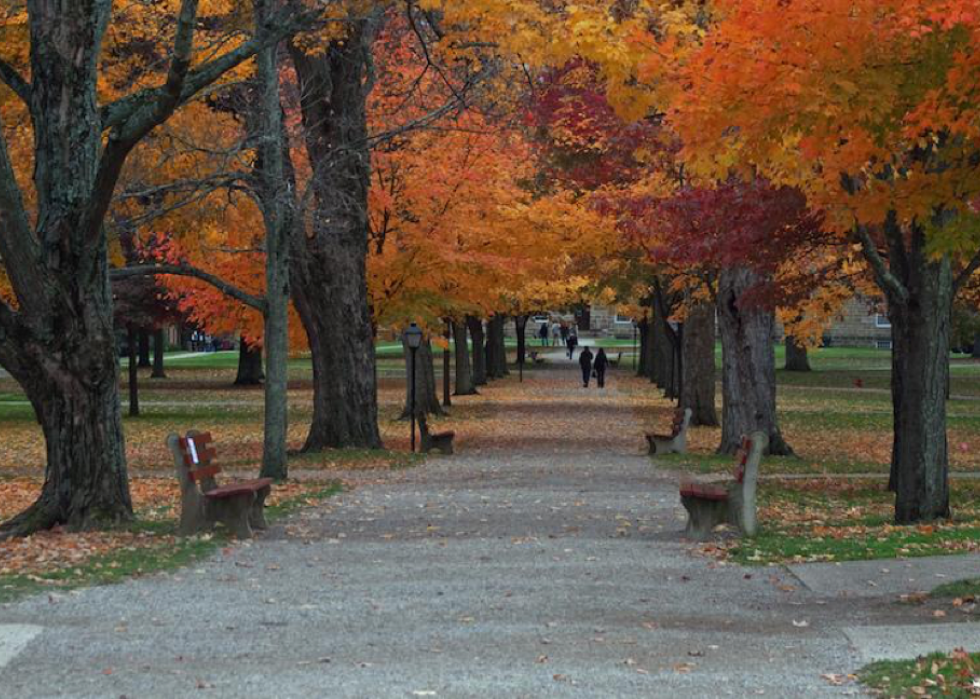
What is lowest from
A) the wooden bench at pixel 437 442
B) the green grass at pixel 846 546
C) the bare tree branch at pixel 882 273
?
the wooden bench at pixel 437 442

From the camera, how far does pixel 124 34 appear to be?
72.7ft

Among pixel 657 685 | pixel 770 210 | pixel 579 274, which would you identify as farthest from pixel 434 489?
pixel 579 274

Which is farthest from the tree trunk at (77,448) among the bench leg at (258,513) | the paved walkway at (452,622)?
the paved walkway at (452,622)

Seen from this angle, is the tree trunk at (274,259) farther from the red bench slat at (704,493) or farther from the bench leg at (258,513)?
the red bench slat at (704,493)

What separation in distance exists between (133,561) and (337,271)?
15.6 meters

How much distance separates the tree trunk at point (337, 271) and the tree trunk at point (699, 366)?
1081 centimetres

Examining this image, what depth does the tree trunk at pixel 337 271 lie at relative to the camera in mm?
26844

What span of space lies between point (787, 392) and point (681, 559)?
4394cm

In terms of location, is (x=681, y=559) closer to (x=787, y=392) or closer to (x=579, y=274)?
(x=579, y=274)

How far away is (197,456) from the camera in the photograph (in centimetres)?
1468

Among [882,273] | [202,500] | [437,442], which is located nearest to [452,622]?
[202,500]

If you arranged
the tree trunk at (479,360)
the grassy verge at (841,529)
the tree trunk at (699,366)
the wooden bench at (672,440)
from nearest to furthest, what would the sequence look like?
1. the grassy verge at (841,529)
2. the wooden bench at (672,440)
3. the tree trunk at (699,366)
4. the tree trunk at (479,360)

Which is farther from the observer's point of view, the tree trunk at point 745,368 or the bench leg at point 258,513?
the tree trunk at point 745,368

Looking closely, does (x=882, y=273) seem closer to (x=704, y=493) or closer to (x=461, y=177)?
(x=704, y=493)
